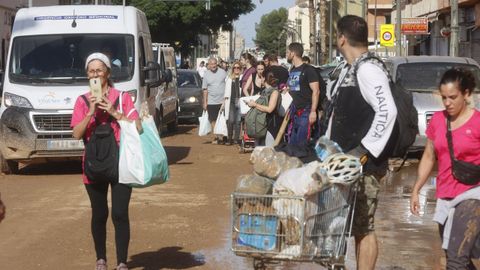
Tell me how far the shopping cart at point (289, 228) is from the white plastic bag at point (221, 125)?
15.3m

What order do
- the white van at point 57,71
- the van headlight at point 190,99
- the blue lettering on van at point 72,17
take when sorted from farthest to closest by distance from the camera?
the van headlight at point 190,99 → the blue lettering on van at point 72,17 → the white van at point 57,71

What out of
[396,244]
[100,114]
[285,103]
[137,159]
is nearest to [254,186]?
[137,159]

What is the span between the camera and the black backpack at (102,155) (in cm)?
788

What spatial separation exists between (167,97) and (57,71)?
26.5 ft

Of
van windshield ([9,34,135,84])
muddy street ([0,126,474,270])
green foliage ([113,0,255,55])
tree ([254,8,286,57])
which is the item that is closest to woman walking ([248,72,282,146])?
muddy street ([0,126,474,270])

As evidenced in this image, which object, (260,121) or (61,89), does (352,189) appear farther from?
(61,89)

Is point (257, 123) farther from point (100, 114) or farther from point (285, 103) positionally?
point (100, 114)

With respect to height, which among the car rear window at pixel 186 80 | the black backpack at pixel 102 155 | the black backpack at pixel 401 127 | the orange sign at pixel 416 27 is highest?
the orange sign at pixel 416 27

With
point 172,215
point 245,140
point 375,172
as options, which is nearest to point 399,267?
point 375,172

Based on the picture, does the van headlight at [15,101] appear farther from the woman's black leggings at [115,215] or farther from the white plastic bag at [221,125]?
the woman's black leggings at [115,215]

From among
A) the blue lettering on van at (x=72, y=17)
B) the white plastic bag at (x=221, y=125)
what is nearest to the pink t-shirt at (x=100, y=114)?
the blue lettering on van at (x=72, y=17)

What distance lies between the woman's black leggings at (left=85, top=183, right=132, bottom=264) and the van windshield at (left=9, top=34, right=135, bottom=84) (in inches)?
329

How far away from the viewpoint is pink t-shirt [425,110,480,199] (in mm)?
6496

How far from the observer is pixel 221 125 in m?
21.5
